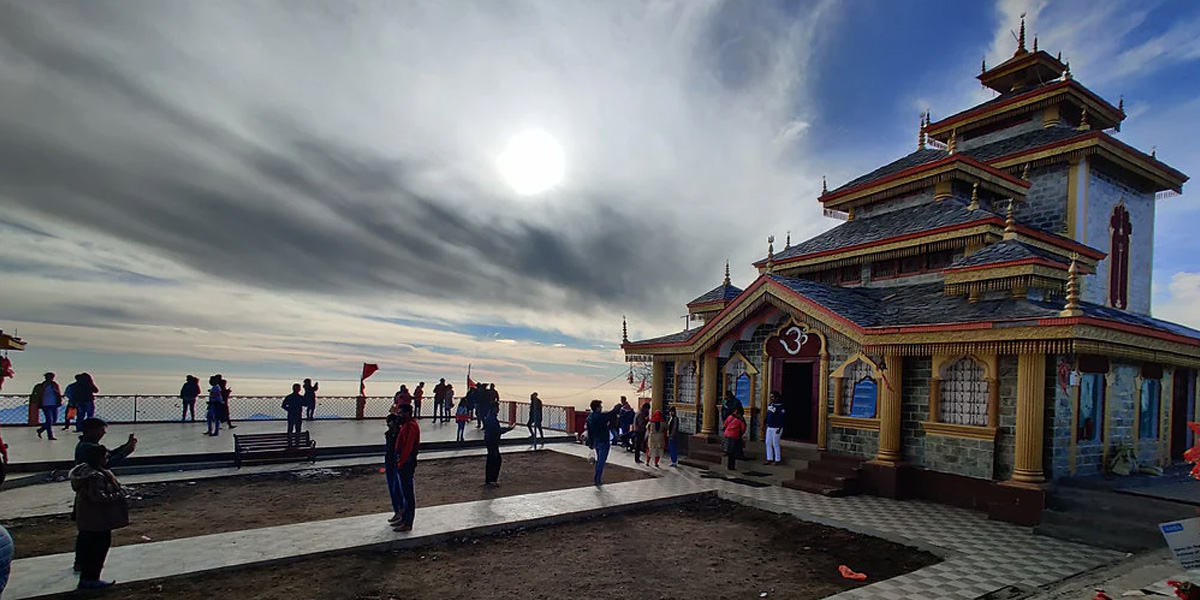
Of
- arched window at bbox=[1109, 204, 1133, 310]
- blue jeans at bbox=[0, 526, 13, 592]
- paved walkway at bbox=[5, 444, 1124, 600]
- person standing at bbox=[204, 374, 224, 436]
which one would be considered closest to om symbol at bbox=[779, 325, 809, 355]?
paved walkway at bbox=[5, 444, 1124, 600]

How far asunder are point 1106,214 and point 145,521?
24609mm

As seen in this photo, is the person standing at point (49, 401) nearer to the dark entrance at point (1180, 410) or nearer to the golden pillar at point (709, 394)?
Result: the golden pillar at point (709, 394)

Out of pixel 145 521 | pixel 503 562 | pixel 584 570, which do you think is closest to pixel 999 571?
pixel 584 570

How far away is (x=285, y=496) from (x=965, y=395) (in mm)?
13791

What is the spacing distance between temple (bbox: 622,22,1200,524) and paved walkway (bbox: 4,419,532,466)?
338 inches

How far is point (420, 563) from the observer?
800 cm

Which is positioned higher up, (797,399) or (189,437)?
(797,399)

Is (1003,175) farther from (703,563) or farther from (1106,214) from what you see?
(703,563)

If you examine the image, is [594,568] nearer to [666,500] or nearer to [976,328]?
[666,500]

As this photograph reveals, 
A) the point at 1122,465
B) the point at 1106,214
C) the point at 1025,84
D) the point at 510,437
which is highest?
the point at 1025,84

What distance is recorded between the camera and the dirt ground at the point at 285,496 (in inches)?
Answer: 356

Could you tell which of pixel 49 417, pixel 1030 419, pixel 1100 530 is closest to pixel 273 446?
pixel 49 417

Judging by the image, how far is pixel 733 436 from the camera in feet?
49.7

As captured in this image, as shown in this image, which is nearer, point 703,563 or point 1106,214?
point 703,563
